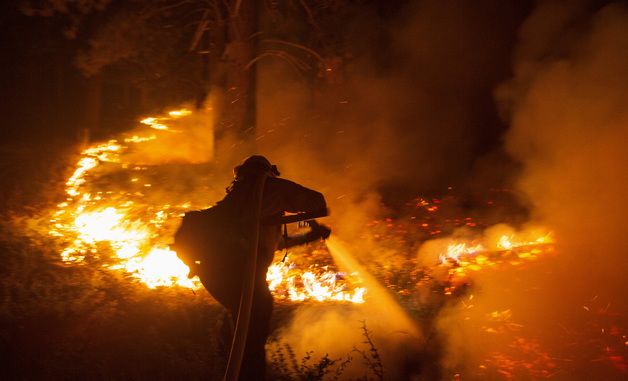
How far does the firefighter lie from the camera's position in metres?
3.71

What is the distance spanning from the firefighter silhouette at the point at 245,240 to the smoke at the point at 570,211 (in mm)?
1507

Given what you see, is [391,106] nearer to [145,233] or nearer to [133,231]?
[145,233]

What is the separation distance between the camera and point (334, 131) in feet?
30.1

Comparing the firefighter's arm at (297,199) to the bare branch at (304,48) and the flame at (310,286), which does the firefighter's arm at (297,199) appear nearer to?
the flame at (310,286)

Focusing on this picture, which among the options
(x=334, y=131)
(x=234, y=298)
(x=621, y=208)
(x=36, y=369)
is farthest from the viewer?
(x=334, y=131)

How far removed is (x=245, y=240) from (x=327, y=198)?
4.52 m

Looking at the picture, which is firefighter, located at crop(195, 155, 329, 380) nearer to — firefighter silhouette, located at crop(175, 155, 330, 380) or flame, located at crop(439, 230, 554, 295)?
firefighter silhouette, located at crop(175, 155, 330, 380)

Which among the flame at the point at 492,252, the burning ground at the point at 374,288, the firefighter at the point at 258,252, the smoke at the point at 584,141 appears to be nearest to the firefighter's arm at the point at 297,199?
the firefighter at the point at 258,252

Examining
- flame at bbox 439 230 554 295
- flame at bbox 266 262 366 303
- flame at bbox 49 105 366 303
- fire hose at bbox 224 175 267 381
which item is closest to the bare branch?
flame at bbox 49 105 366 303

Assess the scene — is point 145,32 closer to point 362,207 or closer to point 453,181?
point 362,207

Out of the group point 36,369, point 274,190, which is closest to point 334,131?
point 274,190

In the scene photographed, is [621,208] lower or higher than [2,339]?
higher

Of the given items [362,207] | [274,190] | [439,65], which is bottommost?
[274,190]

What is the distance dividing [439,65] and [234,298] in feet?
20.7
